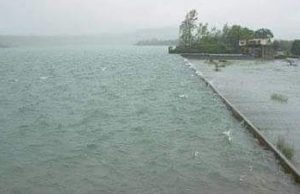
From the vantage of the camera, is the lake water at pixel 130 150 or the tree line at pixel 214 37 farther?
the tree line at pixel 214 37

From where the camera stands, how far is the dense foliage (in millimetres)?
142625

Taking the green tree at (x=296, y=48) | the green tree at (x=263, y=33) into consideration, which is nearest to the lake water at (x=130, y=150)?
the green tree at (x=296, y=48)

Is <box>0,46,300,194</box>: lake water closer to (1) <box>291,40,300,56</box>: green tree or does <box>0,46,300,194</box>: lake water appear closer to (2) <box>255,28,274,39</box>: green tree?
(1) <box>291,40,300,56</box>: green tree

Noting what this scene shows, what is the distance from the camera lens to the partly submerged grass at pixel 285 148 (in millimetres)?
20484

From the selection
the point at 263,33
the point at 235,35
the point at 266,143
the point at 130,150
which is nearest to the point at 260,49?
the point at 235,35

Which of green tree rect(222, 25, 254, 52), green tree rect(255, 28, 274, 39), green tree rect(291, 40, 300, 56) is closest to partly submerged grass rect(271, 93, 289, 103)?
green tree rect(291, 40, 300, 56)

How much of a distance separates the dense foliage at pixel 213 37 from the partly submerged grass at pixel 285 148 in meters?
117

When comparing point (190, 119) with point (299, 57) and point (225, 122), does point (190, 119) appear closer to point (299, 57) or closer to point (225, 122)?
point (225, 122)

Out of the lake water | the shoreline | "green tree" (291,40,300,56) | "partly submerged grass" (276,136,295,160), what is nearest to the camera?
the lake water

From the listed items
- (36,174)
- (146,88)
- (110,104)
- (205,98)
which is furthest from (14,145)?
(146,88)

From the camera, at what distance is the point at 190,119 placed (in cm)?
3062

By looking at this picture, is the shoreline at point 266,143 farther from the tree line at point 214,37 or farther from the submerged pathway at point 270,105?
the tree line at point 214,37

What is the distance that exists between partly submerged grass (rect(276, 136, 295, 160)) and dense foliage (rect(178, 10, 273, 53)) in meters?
117

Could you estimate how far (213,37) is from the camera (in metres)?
168
